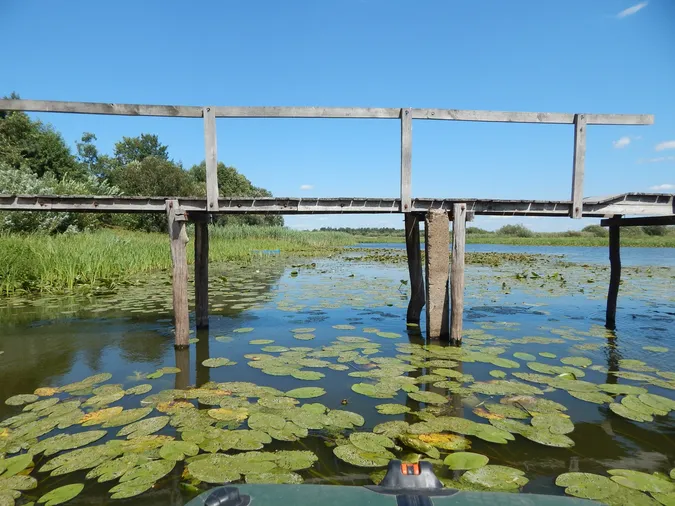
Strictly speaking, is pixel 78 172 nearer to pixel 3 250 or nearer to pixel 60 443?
pixel 3 250

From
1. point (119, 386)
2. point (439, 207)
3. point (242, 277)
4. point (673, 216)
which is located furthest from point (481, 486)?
point (242, 277)

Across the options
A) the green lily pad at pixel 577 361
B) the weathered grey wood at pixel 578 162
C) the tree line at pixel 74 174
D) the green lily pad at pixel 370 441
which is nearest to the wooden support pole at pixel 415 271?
the weathered grey wood at pixel 578 162

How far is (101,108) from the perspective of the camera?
189 inches

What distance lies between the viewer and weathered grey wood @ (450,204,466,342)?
5.11m

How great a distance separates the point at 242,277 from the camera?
11.9 m

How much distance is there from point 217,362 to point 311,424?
1910mm

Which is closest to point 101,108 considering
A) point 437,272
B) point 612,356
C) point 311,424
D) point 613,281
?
point 311,424

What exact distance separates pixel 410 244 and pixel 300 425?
4.10 m

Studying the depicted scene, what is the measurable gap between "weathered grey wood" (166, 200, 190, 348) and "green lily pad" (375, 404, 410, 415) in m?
2.88

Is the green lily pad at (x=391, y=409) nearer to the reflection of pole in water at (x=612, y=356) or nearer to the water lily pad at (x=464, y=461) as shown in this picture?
the water lily pad at (x=464, y=461)

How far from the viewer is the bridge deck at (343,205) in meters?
5.04

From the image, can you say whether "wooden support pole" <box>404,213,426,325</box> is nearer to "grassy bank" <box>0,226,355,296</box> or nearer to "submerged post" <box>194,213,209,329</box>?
"submerged post" <box>194,213,209,329</box>

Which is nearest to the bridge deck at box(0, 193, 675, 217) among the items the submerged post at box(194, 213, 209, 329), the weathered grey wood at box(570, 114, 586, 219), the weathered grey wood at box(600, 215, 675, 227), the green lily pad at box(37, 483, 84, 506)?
the weathered grey wood at box(570, 114, 586, 219)

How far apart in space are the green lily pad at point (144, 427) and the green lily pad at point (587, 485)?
99.4 inches
